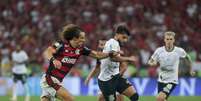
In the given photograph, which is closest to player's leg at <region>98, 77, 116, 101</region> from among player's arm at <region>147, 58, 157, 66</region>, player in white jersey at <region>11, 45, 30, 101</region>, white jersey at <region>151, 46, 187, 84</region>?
player's arm at <region>147, 58, 157, 66</region>

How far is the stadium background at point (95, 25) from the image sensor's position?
90.6ft

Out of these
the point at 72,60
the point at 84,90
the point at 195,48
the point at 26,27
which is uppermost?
the point at 26,27

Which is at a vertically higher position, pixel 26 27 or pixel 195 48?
pixel 26 27

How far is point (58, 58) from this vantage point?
43.3ft

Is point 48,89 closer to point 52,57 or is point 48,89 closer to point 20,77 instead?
point 52,57

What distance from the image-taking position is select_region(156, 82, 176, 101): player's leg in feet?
50.4

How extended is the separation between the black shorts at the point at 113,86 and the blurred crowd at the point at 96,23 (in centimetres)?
1215

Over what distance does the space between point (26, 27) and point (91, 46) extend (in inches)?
168

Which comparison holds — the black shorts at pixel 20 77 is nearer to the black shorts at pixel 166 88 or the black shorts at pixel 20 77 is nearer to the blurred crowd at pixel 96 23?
the blurred crowd at pixel 96 23

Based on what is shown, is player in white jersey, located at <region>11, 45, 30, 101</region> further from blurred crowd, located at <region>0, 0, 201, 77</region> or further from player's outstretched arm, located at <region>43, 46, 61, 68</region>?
player's outstretched arm, located at <region>43, 46, 61, 68</region>

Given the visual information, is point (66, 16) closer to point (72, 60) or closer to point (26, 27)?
point (26, 27)

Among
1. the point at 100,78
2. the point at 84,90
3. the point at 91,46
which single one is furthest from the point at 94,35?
the point at 100,78

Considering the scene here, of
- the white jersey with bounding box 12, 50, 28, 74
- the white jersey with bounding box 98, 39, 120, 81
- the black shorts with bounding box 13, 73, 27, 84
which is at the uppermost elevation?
the white jersey with bounding box 12, 50, 28, 74

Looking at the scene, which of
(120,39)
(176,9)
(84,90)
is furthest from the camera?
(176,9)
